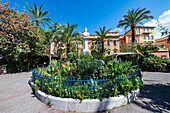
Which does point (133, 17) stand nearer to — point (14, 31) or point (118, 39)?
point (118, 39)

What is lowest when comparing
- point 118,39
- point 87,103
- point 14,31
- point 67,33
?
point 87,103

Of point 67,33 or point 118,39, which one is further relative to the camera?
point 118,39

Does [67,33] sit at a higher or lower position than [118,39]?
lower

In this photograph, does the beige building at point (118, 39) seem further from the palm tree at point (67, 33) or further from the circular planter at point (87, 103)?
the circular planter at point (87, 103)

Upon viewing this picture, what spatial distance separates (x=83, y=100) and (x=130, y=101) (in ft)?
6.29

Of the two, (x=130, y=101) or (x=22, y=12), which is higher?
(x=22, y=12)

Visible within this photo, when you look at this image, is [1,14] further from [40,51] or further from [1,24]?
[40,51]

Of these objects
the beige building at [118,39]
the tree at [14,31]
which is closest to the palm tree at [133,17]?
the beige building at [118,39]

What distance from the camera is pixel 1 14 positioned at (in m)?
8.57

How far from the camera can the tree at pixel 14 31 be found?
8492 mm

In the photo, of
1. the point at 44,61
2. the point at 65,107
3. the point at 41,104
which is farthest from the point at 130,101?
the point at 44,61

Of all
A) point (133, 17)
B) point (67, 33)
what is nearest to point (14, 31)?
point (67, 33)

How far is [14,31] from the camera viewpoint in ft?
29.6

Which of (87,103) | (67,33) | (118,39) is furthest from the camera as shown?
(118,39)
